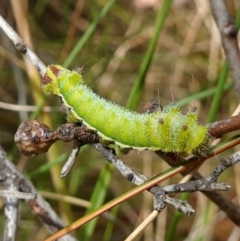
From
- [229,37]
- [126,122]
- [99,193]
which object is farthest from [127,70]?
[126,122]

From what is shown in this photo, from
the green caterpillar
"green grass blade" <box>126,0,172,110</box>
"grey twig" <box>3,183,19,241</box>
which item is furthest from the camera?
→ "green grass blade" <box>126,0,172,110</box>

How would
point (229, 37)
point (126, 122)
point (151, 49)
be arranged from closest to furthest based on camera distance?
point (126, 122)
point (229, 37)
point (151, 49)

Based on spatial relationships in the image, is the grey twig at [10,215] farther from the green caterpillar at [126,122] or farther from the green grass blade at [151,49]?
the green grass blade at [151,49]

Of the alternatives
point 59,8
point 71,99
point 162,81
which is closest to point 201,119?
point 162,81

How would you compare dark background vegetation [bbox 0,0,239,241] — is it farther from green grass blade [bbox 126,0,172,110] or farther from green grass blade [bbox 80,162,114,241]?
green grass blade [bbox 126,0,172,110]

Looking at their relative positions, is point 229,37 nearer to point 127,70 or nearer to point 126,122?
point 126,122

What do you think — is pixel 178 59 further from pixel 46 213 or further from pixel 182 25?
pixel 46 213

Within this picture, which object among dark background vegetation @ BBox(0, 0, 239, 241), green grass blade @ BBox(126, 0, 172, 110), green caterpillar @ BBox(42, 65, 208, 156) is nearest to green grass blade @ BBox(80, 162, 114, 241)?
green grass blade @ BBox(126, 0, 172, 110)
